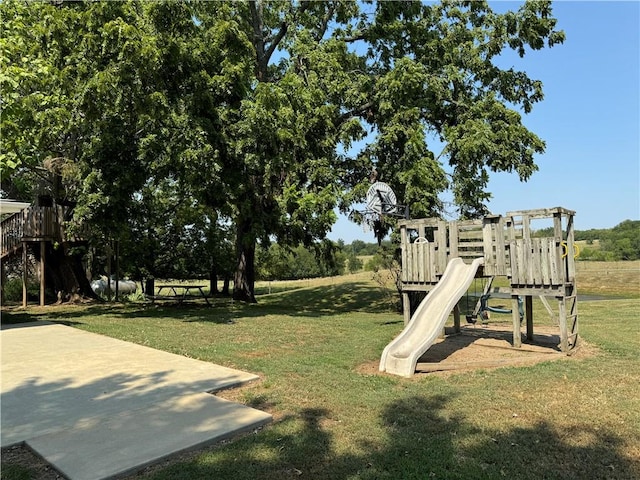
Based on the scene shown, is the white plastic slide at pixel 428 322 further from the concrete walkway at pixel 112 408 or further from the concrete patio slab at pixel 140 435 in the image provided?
the concrete patio slab at pixel 140 435

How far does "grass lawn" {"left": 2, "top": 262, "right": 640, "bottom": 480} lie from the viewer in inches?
134

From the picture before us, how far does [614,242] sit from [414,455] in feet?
202

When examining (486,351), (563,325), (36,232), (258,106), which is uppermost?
(258,106)

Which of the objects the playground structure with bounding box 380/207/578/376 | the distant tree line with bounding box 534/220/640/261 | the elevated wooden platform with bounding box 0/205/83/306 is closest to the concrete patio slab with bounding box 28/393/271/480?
the playground structure with bounding box 380/207/578/376

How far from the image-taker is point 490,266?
838 centimetres

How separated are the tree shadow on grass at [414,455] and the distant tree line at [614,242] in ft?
159

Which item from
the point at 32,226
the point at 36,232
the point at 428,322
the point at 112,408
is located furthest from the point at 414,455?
the point at 32,226

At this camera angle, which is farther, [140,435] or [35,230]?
[35,230]

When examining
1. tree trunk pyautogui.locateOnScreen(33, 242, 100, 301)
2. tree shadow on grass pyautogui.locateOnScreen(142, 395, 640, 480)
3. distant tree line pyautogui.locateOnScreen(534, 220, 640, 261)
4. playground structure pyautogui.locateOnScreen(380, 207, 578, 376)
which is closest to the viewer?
tree shadow on grass pyautogui.locateOnScreen(142, 395, 640, 480)

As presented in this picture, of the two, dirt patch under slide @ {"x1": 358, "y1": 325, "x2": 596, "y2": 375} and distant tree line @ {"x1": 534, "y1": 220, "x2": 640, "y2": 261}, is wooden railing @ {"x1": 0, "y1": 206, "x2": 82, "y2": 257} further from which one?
distant tree line @ {"x1": 534, "y1": 220, "x2": 640, "y2": 261}

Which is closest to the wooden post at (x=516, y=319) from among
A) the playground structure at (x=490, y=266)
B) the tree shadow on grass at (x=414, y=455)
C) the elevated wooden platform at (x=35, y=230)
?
the playground structure at (x=490, y=266)

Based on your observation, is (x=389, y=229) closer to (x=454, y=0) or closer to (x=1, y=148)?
(x=454, y=0)

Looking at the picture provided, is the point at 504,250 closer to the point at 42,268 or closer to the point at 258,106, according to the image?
the point at 258,106

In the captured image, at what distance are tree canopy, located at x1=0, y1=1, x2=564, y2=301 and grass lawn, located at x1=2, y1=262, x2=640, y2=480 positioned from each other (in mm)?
5663
